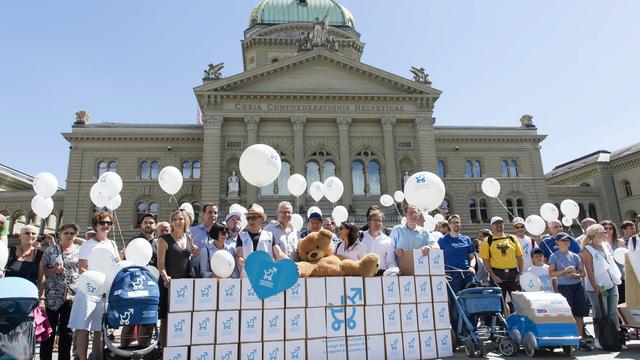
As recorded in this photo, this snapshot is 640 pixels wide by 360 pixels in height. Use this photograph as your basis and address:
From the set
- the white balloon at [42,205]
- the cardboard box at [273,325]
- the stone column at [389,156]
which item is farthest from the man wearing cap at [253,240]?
the stone column at [389,156]

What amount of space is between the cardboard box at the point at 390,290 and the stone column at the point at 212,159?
2556 cm

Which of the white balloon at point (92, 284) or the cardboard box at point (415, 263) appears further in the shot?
the cardboard box at point (415, 263)

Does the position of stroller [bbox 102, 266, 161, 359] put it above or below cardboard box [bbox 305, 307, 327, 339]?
above

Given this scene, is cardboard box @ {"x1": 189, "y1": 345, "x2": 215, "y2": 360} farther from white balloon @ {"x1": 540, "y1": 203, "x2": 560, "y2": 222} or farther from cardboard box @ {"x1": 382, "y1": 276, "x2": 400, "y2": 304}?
white balloon @ {"x1": 540, "y1": 203, "x2": 560, "y2": 222}

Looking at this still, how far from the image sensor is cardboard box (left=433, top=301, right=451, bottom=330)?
266 inches

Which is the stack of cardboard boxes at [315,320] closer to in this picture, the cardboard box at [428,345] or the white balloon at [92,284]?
the cardboard box at [428,345]

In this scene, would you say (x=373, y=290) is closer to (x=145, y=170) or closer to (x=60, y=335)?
(x=60, y=335)

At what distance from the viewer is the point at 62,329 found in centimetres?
679

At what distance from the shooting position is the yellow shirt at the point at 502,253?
8.48 meters

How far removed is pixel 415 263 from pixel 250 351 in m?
2.93

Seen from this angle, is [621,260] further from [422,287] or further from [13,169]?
[13,169]

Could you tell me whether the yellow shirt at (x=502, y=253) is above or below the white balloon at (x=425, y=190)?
below

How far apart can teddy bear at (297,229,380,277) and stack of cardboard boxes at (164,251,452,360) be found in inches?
4.7

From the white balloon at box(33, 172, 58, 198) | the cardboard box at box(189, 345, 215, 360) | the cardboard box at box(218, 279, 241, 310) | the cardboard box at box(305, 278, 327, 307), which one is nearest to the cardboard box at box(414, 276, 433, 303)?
the cardboard box at box(305, 278, 327, 307)
